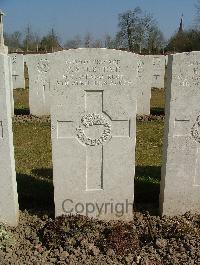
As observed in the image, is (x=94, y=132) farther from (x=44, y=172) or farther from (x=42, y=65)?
(x=42, y=65)

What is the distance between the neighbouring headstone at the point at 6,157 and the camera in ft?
12.7

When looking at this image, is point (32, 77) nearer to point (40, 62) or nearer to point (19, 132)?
point (40, 62)

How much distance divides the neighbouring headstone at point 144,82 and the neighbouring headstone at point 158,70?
4896 mm

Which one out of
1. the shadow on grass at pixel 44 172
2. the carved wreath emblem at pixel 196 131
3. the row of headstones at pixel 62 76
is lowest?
the shadow on grass at pixel 44 172

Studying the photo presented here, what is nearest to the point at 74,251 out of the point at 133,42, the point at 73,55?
the point at 73,55

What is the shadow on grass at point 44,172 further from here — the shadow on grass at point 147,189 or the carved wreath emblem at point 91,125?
the carved wreath emblem at point 91,125

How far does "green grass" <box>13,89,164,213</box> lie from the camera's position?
5121mm

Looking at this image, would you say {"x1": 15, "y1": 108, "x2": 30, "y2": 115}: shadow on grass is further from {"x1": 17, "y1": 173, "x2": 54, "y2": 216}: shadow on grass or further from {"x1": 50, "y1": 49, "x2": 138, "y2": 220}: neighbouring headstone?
{"x1": 50, "y1": 49, "x2": 138, "y2": 220}: neighbouring headstone

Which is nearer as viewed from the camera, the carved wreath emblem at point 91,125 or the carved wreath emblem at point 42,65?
the carved wreath emblem at point 91,125

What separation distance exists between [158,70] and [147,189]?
1093cm

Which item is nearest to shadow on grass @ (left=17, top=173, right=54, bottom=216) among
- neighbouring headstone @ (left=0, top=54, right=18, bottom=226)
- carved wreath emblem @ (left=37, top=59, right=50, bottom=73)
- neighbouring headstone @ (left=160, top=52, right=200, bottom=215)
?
neighbouring headstone @ (left=0, top=54, right=18, bottom=226)

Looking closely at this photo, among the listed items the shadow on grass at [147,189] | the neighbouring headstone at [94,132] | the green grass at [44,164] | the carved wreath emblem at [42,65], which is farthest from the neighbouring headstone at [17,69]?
the neighbouring headstone at [94,132]

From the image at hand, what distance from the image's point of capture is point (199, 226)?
431 cm

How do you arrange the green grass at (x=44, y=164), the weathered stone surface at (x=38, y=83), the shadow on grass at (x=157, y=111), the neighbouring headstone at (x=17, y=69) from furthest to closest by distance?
the neighbouring headstone at (x=17, y=69) → the shadow on grass at (x=157, y=111) → the weathered stone surface at (x=38, y=83) → the green grass at (x=44, y=164)
